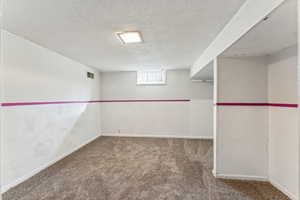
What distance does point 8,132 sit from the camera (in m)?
2.12

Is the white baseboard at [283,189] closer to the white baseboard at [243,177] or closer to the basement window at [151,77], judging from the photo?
the white baseboard at [243,177]

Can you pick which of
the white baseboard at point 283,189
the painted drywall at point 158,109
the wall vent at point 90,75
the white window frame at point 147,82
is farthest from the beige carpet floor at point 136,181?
the white window frame at point 147,82

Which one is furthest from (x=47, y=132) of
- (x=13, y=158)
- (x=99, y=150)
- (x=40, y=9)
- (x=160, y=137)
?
(x=160, y=137)

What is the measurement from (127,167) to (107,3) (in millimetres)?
2651

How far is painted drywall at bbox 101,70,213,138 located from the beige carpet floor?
1383mm

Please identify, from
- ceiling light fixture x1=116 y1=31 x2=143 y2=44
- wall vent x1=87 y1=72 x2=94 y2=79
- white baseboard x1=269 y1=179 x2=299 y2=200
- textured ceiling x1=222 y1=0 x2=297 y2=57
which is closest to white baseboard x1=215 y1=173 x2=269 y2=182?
white baseboard x1=269 y1=179 x2=299 y2=200

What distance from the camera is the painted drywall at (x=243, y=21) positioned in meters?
1.17

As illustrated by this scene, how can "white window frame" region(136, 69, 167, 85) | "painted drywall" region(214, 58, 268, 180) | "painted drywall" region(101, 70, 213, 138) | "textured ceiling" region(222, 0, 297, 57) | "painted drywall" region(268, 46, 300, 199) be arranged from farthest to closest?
"white window frame" region(136, 69, 167, 85) < "painted drywall" region(101, 70, 213, 138) < "painted drywall" region(214, 58, 268, 180) < "painted drywall" region(268, 46, 300, 199) < "textured ceiling" region(222, 0, 297, 57)

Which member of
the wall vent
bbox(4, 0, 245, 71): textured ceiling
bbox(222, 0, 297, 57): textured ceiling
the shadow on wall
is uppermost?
bbox(4, 0, 245, 71): textured ceiling

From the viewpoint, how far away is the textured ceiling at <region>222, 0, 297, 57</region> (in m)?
1.14

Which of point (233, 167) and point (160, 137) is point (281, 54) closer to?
point (233, 167)

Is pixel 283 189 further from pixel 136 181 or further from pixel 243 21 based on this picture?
pixel 243 21

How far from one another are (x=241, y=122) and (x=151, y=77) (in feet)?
11.1

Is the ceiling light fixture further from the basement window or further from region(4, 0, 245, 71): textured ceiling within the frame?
the basement window
